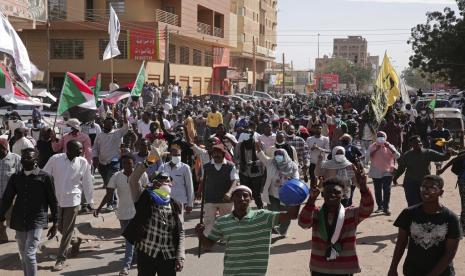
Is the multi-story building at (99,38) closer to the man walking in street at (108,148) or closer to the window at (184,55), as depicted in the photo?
the window at (184,55)

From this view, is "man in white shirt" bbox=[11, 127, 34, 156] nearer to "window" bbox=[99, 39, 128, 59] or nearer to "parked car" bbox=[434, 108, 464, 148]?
"parked car" bbox=[434, 108, 464, 148]

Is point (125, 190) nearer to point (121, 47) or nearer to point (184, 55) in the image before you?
point (121, 47)

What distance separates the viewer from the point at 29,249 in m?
6.66

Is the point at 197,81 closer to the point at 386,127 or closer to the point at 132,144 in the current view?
the point at 386,127

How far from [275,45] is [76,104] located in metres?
90.0

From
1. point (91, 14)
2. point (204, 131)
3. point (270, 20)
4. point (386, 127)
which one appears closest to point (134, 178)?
point (386, 127)

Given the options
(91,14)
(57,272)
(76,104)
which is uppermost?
(91,14)

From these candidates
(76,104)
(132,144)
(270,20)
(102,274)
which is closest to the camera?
(102,274)

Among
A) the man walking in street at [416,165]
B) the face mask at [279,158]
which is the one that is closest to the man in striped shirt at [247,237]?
the face mask at [279,158]

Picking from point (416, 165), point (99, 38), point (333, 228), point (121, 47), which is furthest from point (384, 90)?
point (99, 38)

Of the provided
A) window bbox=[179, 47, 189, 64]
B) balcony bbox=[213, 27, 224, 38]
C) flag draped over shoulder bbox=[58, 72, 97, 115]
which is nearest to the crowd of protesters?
flag draped over shoulder bbox=[58, 72, 97, 115]

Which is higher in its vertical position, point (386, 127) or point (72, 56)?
point (72, 56)

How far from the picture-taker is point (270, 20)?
9619 centimetres

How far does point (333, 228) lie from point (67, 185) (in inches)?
162
